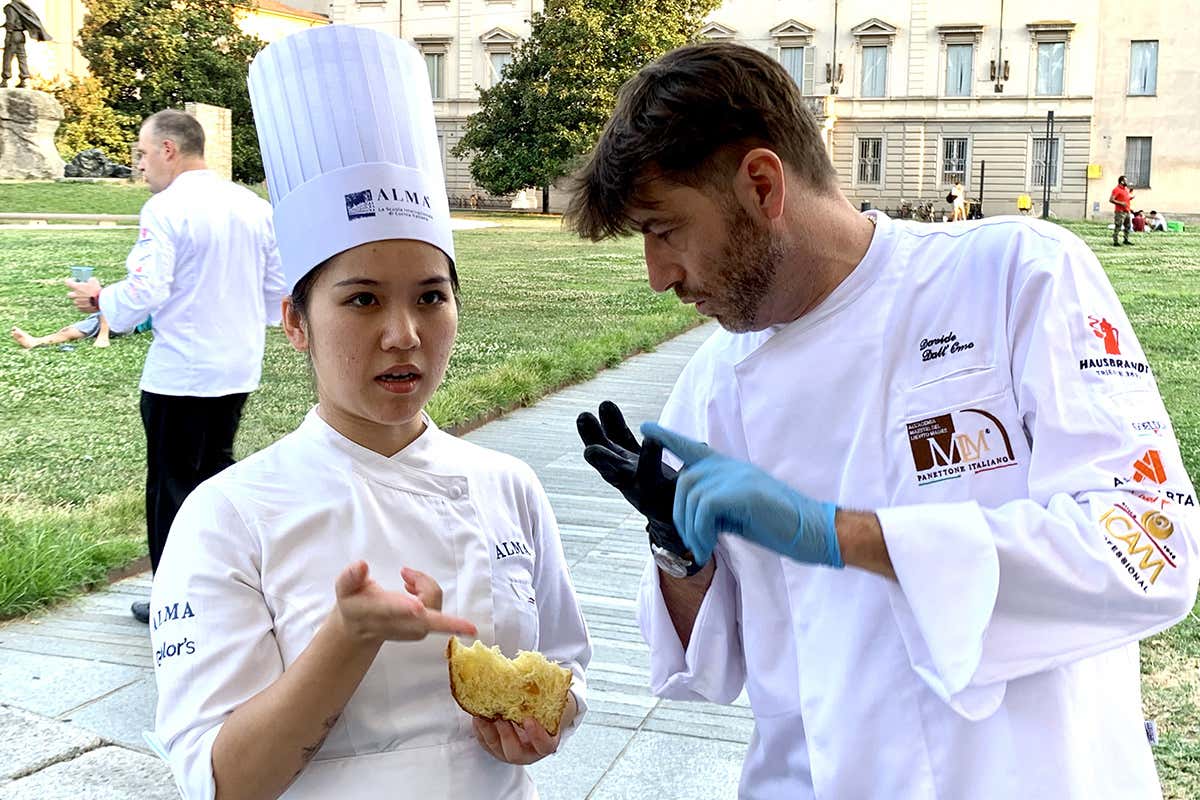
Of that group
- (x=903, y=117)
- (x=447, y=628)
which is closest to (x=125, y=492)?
(x=447, y=628)

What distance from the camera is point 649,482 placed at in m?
1.90

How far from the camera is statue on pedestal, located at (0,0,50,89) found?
95.0 feet

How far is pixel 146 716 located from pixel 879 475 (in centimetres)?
311

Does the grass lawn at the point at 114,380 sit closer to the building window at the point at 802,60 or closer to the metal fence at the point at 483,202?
the metal fence at the point at 483,202

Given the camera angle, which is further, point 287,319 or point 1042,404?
point 287,319

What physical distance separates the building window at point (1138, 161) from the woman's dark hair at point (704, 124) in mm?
48135

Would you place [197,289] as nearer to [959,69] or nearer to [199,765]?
[199,765]

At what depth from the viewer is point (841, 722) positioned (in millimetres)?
1814

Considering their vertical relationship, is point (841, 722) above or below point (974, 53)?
below

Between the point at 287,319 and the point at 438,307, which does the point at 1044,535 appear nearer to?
the point at 438,307

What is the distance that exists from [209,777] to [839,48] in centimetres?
4974

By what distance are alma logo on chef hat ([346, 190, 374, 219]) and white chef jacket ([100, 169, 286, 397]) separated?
347 cm

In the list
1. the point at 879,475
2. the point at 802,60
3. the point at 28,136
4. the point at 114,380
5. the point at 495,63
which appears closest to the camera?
the point at 879,475

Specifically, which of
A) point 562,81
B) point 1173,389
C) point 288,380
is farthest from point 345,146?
point 562,81
